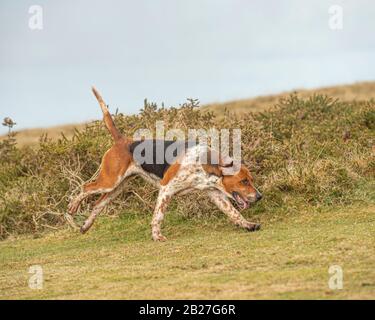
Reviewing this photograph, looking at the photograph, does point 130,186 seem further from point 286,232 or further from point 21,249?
point 286,232

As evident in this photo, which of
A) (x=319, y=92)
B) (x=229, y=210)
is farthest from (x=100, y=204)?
(x=319, y=92)

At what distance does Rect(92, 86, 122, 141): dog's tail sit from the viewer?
14.9 meters

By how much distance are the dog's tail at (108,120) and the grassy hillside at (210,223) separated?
1.93m

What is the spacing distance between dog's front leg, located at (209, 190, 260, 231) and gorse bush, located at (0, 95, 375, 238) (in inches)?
40.4

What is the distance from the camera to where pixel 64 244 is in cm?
1549

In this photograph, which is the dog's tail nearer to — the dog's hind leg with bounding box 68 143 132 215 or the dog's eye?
the dog's hind leg with bounding box 68 143 132 215

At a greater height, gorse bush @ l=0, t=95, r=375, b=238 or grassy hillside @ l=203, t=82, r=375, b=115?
gorse bush @ l=0, t=95, r=375, b=238

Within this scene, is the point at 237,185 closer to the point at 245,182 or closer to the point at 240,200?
the point at 245,182

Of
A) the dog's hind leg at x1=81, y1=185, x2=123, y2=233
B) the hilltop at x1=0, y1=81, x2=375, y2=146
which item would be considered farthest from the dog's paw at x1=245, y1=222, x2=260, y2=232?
the hilltop at x1=0, y1=81, x2=375, y2=146

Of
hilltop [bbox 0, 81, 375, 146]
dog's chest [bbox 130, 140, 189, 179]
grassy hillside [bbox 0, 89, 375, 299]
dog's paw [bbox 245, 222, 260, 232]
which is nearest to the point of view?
grassy hillside [bbox 0, 89, 375, 299]

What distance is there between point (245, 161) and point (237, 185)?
2107mm

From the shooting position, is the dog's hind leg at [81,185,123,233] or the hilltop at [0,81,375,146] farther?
the hilltop at [0,81,375,146]

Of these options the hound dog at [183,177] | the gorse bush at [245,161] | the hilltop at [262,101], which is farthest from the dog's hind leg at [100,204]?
the hilltop at [262,101]
